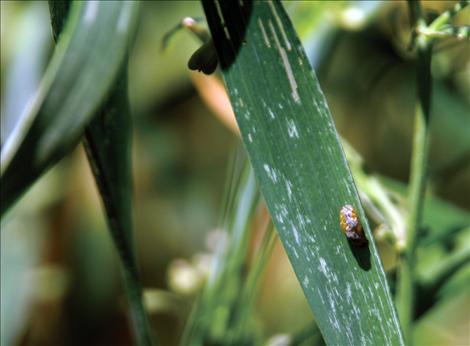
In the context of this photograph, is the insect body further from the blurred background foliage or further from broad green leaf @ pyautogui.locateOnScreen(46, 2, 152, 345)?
the blurred background foliage

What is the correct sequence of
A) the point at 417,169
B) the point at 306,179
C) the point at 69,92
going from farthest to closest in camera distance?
the point at 417,169, the point at 306,179, the point at 69,92

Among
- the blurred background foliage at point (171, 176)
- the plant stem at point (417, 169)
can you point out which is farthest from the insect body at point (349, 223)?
the blurred background foliage at point (171, 176)

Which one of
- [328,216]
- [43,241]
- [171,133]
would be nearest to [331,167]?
[328,216]

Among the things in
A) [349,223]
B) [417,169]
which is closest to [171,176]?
[417,169]

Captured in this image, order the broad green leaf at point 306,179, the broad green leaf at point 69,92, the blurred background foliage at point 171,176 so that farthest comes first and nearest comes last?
the blurred background foliage at point 171,176 < the broad green leaf at point 306,179 < the broad green leaf at point 69,92

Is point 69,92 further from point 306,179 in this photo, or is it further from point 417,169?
point 417,169

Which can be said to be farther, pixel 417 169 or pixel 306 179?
pixel 417 169

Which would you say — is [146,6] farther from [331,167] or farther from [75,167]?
[331,167]

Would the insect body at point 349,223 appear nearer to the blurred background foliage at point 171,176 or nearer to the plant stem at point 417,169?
the plant stem at point 417,169
